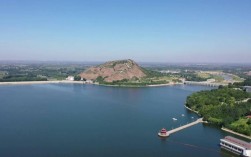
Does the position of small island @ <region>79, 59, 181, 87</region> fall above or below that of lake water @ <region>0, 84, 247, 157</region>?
above

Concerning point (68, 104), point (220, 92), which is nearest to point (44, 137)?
point (68, 104)

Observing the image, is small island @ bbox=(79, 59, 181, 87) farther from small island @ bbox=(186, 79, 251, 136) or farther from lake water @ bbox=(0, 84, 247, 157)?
lake water @ bbox=(0, 84, 247, 157)

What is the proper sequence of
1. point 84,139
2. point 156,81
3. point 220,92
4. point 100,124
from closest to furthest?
1. point 84,139
2. point 100,124
3. point 220,92
4. point 156,81

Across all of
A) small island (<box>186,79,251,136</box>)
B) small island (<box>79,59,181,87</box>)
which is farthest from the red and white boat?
small island (<box>79,59,181,87</box>)

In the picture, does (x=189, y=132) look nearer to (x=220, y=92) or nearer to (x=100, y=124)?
(x=100, y=124)

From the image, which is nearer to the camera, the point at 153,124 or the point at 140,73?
the point at 153,124

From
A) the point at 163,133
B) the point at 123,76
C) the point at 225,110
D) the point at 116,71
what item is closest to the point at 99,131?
the point at 163,133

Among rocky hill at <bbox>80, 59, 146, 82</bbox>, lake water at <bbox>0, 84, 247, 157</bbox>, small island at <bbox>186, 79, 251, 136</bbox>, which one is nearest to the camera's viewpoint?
lake water at <bbox>0, 84, 247, 157</bbox>

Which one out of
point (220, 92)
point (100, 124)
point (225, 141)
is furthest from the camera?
point (220, 92)
